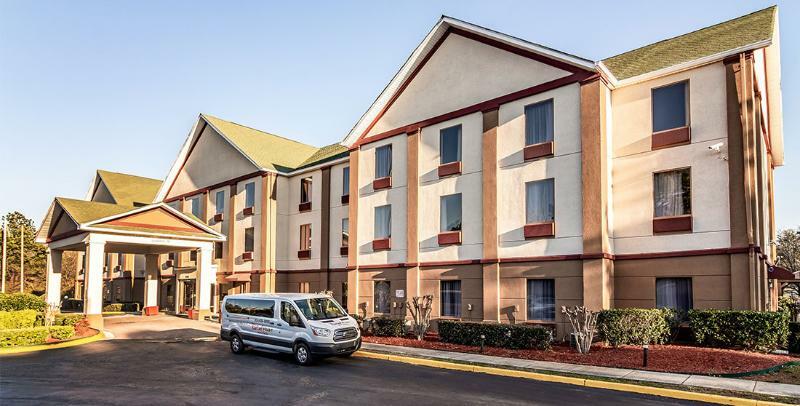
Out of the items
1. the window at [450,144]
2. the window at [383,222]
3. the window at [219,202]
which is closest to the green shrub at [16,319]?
the window at [383,222]

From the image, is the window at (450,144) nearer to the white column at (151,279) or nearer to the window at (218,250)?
the window at (218,250)

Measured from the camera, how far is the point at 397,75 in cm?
2884

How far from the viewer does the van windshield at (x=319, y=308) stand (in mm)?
18609

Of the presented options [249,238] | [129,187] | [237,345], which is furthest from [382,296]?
[129,187]

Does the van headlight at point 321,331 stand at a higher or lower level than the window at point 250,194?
lower

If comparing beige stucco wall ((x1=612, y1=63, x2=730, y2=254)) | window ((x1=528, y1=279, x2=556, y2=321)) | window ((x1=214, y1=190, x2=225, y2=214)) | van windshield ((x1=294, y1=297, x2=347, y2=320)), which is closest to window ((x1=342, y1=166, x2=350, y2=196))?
window ((x1=214, y1=190, x2=225, y2=214))

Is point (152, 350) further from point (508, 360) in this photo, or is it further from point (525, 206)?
point (525, 206)

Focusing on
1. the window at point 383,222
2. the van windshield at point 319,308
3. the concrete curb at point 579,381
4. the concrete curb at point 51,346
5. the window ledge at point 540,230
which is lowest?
the concrete curb at point 51,346

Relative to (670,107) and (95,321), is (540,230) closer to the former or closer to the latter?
(670,107)

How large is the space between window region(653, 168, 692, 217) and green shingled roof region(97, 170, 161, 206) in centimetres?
4424

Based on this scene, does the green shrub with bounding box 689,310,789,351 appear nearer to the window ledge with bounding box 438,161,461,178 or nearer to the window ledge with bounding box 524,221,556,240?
the window ledge with bounding box 524,221,556,240

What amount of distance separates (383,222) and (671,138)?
14.3 m

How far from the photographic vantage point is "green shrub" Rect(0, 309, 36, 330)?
23759 mm

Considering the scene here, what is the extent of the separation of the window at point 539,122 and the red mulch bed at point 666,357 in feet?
27.5
